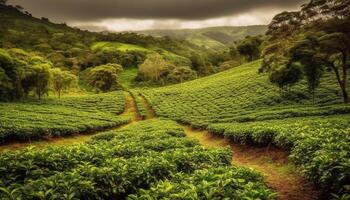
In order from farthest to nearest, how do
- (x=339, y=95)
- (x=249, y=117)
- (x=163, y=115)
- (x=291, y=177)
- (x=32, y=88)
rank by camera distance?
1. (x=32, y=88)
2. (x=163, y=115)
3. (x=339, y=95)
4. (x=249, y=117)
5. (x=291, y=177)

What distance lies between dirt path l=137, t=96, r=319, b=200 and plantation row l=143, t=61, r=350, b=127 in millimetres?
10223

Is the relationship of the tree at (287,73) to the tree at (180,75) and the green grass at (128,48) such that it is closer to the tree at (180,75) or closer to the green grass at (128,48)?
the tree at (180,75)

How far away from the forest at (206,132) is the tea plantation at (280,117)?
8 cm

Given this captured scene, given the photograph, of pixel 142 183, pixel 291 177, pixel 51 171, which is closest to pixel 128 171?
pixel 142 183

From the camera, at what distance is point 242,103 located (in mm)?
49969

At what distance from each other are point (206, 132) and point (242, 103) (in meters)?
16.4

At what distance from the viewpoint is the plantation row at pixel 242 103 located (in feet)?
122

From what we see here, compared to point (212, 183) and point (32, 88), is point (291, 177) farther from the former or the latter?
point (32, 88)

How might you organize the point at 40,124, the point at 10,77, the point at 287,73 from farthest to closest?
1. the point at 10,77
2. the point at 287,73
3. the point at 40,124

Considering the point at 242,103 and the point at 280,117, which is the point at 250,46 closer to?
the point at 242,103

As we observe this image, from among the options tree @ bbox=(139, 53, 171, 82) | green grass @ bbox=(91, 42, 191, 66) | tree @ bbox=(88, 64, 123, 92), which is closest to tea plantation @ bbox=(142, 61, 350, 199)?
tree @ bbox=(88, 64, 123, 92)

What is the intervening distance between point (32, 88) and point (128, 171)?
58.2 meters

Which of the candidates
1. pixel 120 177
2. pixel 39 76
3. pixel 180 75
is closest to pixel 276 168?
pixel 120 177

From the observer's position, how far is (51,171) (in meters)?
10.8
